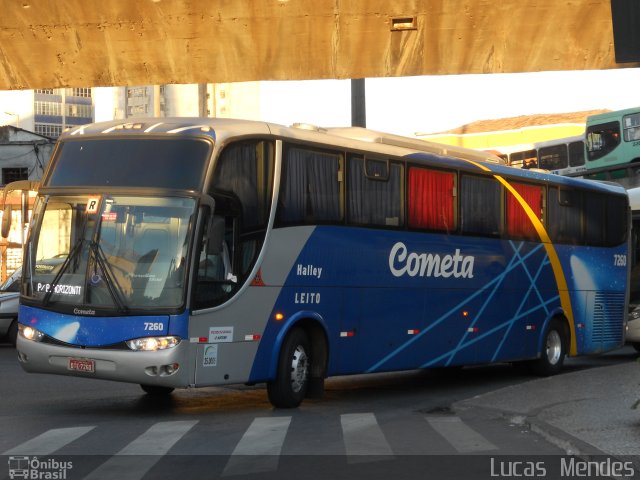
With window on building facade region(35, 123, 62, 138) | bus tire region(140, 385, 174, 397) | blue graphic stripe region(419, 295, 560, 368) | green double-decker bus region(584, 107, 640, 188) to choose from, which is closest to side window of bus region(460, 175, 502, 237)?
blue graphic stripe region(419, 295, 560, 368)

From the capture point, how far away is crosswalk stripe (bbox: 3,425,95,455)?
31.0ft

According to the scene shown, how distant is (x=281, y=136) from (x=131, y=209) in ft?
7.03

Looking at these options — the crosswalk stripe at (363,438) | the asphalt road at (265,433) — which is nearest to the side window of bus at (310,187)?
the asphalt road at (265,433)

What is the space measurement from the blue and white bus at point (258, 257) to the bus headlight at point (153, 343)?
0.01 metres

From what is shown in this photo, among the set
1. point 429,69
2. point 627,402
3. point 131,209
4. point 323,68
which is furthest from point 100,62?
point 627,402

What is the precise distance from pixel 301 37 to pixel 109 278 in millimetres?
6982

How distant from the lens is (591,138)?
144 ft

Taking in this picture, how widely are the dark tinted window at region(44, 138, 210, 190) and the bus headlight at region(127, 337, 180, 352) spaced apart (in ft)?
5.26

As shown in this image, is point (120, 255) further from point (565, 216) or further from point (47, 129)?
point (47, 129)

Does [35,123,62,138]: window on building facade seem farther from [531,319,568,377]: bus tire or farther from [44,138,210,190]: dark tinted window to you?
[44,138,210,190]: dark tinted window

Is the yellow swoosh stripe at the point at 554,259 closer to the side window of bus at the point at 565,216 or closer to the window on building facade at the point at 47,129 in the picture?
the side window of bus at the point at 565,216

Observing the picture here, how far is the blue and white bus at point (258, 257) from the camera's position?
1216 centimetres

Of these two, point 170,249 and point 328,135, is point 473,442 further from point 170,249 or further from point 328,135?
point 328,135

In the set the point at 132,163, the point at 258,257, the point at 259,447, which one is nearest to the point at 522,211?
the point at 258,257
